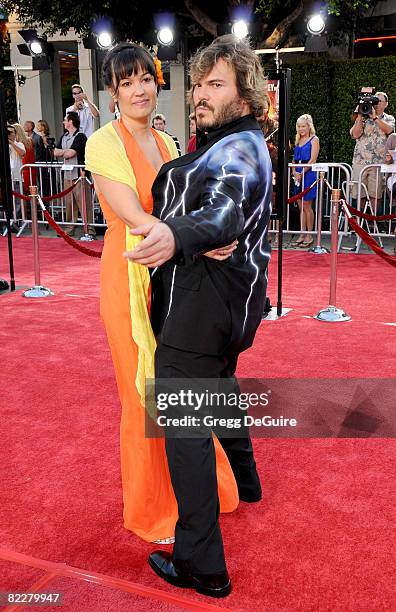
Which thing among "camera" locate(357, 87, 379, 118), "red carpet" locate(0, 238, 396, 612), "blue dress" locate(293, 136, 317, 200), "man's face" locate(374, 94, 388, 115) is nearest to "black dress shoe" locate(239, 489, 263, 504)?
"red carpet" locate(0, 238, 396, 612)

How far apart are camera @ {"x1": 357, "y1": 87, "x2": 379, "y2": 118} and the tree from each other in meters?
4.63

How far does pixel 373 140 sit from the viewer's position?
9.59 metres

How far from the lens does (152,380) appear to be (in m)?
2.44

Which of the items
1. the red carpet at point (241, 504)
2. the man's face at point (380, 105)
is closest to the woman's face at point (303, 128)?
the man's face at point (380, 105)

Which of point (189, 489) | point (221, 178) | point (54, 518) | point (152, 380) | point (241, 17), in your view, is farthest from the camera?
point (241, 17)

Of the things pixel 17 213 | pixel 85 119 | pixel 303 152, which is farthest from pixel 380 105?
pixel 17 213

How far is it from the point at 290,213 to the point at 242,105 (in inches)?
318

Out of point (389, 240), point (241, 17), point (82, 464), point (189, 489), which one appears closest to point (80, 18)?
point (241, 17)

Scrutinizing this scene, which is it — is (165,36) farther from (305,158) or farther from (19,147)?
(305,158)

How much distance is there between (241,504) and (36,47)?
44.0ft

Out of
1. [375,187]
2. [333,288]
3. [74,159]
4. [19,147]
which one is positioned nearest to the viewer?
[333,288]

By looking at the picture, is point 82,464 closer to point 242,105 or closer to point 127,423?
point 127,423

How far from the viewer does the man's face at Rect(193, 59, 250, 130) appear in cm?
210

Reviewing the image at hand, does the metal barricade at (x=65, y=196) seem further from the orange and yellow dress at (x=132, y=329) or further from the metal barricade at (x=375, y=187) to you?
the orange and yellow dress at (x=132, y=329)
